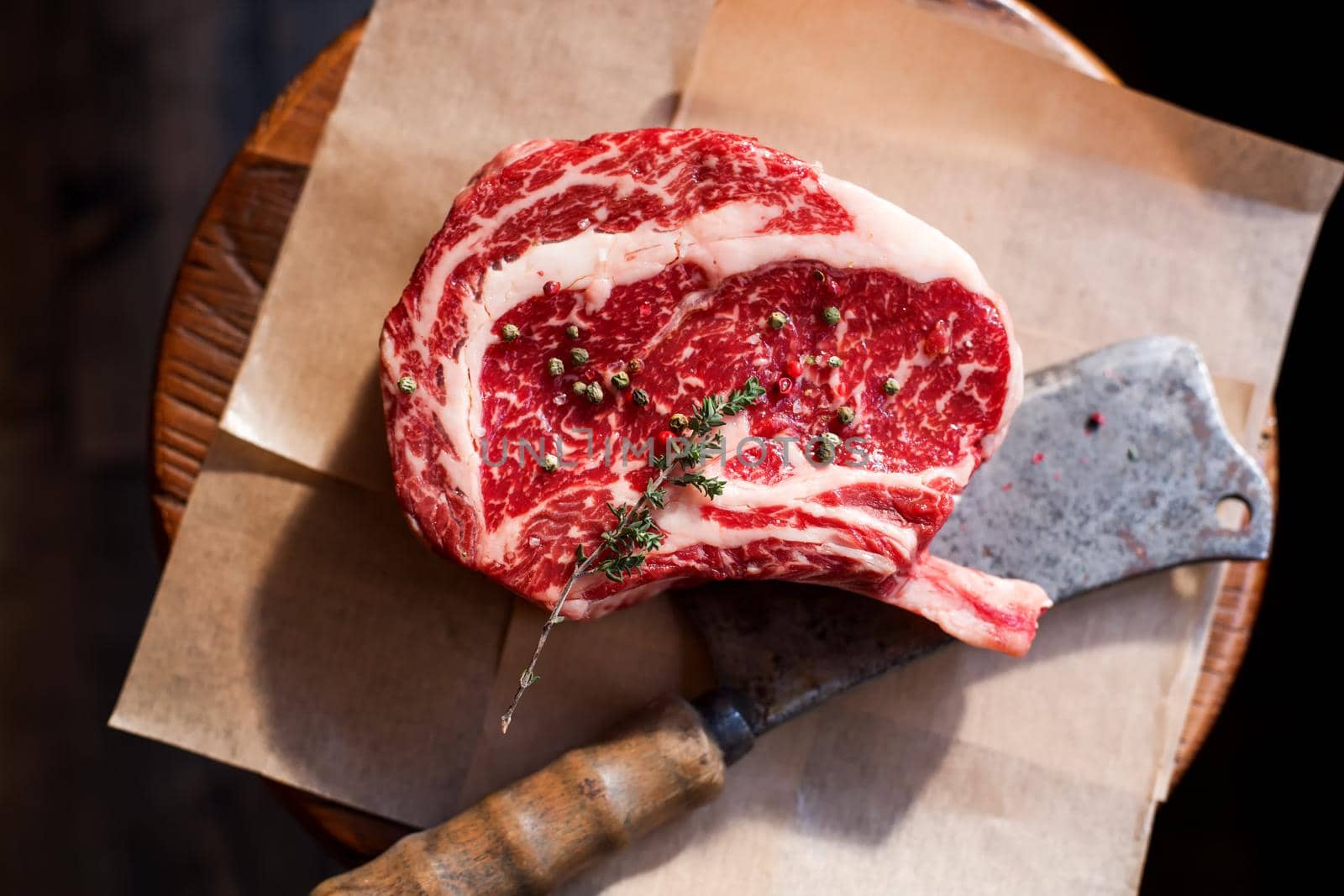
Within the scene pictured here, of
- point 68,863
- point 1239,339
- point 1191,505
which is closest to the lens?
point 1191,505

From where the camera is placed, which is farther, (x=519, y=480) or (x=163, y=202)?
(x=163, y=202)

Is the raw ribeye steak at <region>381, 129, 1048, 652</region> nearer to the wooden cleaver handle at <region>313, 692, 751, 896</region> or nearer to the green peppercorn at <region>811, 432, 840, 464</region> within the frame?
the green peppercorn at <region>811, 432, 840, 464</region>

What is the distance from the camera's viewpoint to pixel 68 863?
3.84m

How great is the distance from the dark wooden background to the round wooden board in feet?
4.28

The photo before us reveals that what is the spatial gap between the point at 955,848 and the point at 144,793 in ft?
10.1

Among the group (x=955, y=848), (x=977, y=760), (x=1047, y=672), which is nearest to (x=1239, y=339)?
(x=1047, y=672)

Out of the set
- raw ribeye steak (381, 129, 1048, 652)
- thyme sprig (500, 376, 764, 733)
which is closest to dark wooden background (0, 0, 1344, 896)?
raw ribeye steak (381, 129, 1048, 652)

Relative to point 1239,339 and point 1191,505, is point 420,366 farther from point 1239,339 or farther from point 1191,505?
point 1239,339

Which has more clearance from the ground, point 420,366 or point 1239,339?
point 1239,339

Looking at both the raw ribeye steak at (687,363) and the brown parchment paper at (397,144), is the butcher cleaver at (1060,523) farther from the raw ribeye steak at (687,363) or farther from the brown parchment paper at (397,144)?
the brown parchment paper at (397,144)

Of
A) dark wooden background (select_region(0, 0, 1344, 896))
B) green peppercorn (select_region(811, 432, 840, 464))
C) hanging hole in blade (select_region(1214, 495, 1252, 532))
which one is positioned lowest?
dark wooden background (select_region(0, 0, 1344, 896))

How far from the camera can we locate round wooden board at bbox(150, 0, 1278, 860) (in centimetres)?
272

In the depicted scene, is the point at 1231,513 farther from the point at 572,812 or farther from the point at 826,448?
the point at 572,812

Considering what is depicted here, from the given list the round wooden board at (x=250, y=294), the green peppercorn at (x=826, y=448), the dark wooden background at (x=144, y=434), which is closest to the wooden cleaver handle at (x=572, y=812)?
the green peppercorn at (x=826, y=448)
